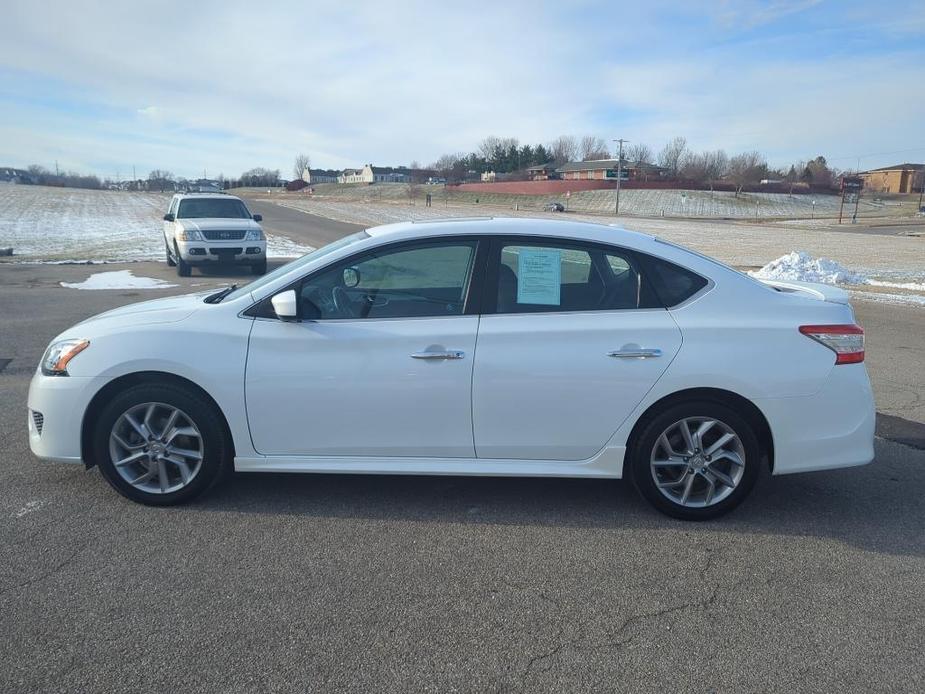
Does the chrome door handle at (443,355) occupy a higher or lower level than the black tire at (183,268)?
higher

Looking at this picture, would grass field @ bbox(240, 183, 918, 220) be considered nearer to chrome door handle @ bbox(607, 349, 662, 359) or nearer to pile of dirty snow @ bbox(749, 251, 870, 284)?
pile of dirty snow @ bbox(749, 251, 870, 284)

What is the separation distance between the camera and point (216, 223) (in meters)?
16.0

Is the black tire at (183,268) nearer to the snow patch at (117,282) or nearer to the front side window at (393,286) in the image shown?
the snow patch at (117,282)

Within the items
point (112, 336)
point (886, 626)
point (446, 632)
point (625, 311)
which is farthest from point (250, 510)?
point (886, 626)

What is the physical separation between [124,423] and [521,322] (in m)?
2.32

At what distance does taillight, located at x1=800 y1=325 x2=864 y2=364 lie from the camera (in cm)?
400

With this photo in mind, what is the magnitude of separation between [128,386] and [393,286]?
1.60 metres

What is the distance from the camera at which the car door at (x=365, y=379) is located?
3957mm

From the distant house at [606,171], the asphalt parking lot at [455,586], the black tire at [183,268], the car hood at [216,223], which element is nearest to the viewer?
the asphalt parking lot at [455,586]

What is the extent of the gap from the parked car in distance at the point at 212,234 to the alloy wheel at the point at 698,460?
13599mm

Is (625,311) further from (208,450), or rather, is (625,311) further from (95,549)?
(95,549)

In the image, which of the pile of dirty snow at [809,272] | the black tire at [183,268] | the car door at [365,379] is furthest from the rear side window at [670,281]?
the black tire at [183,268]

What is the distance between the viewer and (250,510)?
13.6 feet

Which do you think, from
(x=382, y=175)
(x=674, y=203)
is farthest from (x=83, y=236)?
(x=382, y=175)
